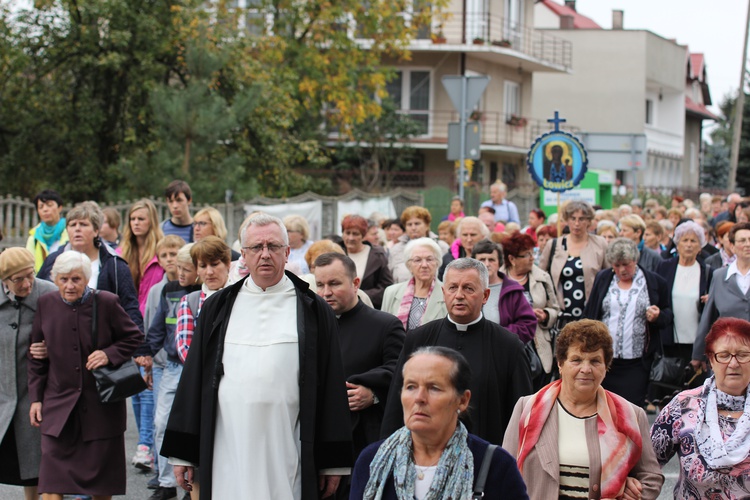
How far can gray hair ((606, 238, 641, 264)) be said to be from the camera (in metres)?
8.95

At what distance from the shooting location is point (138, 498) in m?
8.20

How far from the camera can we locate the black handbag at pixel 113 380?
711 centimetres

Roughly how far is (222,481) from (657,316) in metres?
4.81

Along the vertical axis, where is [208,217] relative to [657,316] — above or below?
above

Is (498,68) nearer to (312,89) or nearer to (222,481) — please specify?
(312,89)

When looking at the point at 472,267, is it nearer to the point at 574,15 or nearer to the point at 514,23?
the point at 514,23

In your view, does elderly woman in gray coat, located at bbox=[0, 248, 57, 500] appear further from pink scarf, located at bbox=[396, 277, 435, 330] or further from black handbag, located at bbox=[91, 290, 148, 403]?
pink scarf, located at bbox=[396, 277, 435, 330]

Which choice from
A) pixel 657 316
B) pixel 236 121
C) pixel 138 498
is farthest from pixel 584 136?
pixel 138 498

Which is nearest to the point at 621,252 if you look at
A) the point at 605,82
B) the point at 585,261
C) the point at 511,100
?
the point at 585,261

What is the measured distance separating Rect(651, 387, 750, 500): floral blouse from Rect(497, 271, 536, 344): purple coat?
2.14 meters

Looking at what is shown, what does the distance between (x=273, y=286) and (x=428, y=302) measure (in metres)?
2.57

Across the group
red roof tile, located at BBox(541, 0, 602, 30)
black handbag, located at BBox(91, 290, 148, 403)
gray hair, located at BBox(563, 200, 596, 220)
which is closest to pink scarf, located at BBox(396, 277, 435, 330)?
black handbag, located at BBox(91, 290, 148, 403)

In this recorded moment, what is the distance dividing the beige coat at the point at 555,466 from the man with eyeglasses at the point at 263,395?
90 cm

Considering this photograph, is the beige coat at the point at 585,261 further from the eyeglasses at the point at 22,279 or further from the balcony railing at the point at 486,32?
the balcony railing at the point at 486,32
